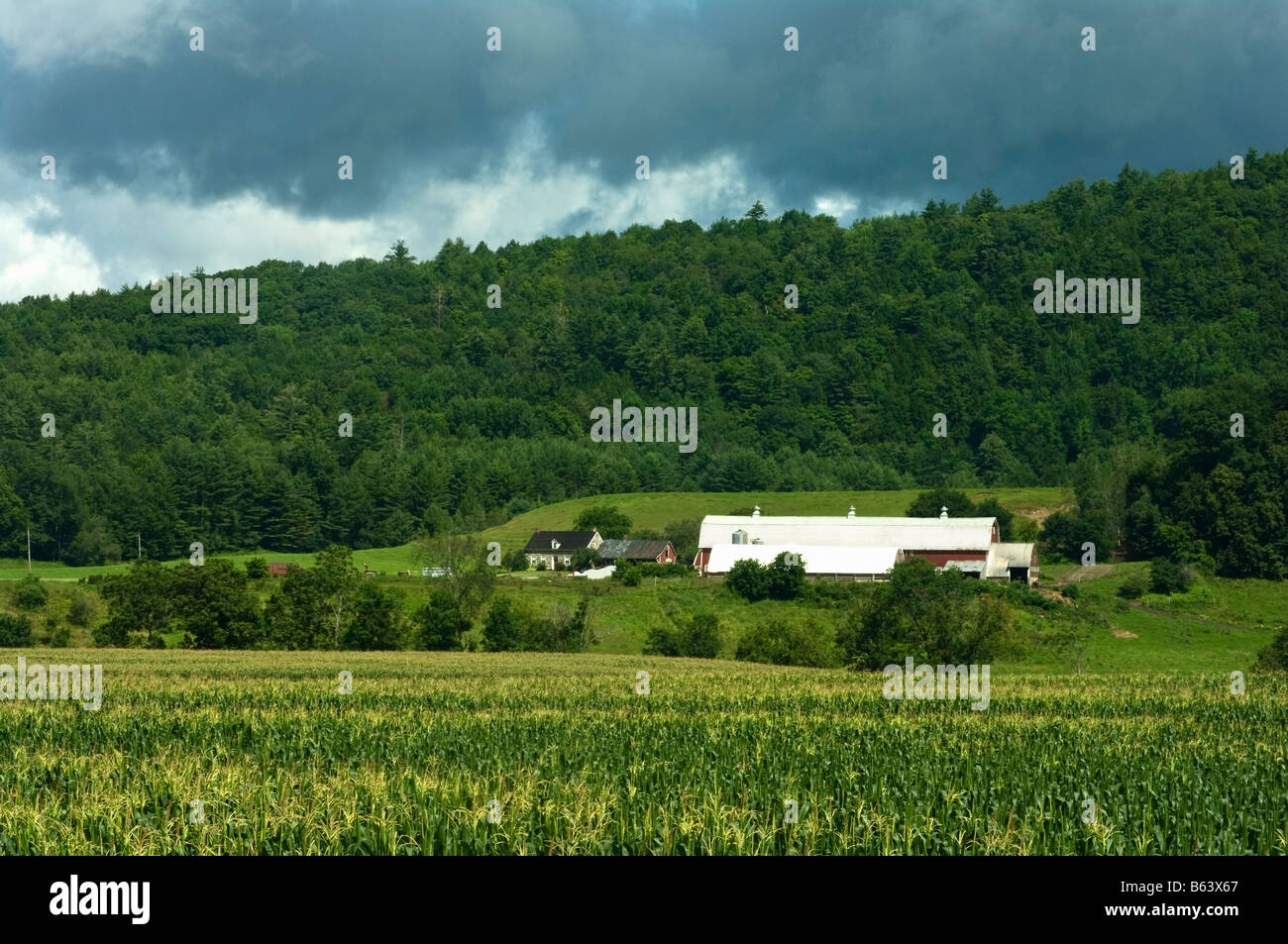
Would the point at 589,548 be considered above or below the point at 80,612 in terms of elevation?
above

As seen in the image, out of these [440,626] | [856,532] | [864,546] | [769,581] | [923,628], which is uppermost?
[856,532]

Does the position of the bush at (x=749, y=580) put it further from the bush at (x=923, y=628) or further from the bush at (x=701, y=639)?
the bush at (x=923, y=628)

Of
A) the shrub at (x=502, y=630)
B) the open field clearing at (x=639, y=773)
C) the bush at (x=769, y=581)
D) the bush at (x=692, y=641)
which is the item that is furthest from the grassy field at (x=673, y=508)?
the open field clearing at (x=639, y=773)

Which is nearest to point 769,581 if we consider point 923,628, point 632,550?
point 923,628

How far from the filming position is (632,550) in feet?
440

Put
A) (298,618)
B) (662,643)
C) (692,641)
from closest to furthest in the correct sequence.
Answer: (692,641) < (662,643) < (298,618)

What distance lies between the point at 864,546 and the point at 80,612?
231 ft

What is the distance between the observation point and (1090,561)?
Answer: 123312 mm

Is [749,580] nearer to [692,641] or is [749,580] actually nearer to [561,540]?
[692,641]

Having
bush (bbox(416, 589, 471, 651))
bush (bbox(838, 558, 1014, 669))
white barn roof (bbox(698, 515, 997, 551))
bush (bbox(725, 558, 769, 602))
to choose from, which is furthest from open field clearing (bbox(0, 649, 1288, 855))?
white barn roof (bbox(698, 515, 997, 551))

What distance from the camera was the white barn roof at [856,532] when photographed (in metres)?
125

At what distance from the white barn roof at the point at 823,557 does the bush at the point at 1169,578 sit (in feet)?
72.5

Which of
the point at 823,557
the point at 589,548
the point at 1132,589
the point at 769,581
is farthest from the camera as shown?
the point at 589,548
